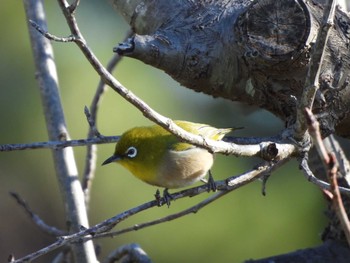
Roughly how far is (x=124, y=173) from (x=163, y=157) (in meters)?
3.38

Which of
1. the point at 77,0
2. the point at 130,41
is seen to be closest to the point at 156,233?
the point at 130,41

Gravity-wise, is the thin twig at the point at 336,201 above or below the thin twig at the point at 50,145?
below

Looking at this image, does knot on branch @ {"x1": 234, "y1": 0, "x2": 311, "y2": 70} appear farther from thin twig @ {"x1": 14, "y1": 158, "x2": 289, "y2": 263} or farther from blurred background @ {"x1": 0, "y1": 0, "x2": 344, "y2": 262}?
blurred background @ {"x1": 0, "y1": 0, "x2": 344, "y2": 262}

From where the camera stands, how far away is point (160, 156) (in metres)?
3.31

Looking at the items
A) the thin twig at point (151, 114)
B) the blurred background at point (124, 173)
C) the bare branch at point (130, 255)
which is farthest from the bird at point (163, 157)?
the blurred background at point (124, 173)

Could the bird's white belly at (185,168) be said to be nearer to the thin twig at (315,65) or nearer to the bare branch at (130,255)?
the bare branch at (130,255)

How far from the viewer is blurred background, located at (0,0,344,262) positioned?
561 cm

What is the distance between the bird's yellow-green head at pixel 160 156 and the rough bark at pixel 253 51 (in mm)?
393

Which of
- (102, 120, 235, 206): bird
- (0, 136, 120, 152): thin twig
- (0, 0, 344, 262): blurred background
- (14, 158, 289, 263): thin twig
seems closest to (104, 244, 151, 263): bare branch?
(102, 120, 235, 206): bird

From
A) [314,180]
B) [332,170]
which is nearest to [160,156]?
[314,180]

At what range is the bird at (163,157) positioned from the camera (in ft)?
10.5

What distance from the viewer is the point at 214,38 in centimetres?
282

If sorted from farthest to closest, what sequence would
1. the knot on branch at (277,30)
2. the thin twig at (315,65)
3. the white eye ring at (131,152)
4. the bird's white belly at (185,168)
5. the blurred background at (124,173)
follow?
the blurred background at (124,173) < the white eye ring at (131,152) < the bird's white belly at (185,168) < the knot on branch at (277,30) < the thin twig at (315,65)

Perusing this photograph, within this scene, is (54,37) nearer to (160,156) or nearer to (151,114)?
Answer: (151,114)
